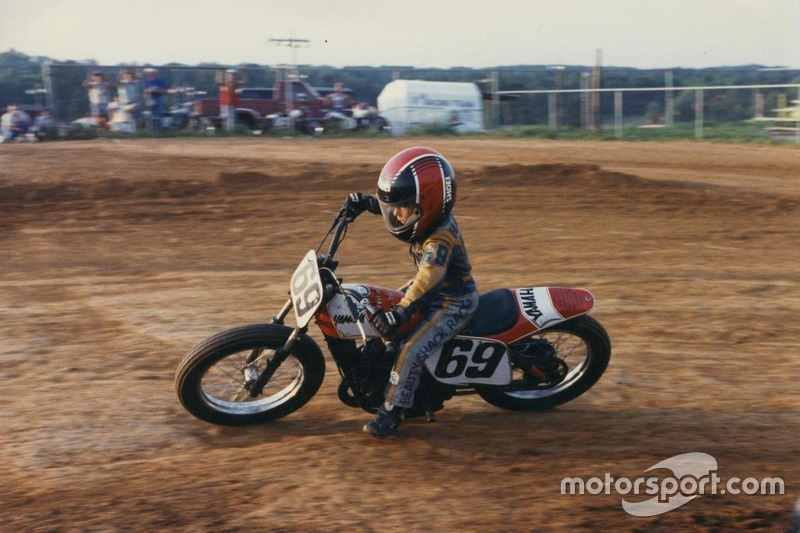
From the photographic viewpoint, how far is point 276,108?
88.3ft

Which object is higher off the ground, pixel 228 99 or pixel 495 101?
pixel 228 99

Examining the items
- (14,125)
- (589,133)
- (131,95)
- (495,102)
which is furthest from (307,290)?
(495,102)

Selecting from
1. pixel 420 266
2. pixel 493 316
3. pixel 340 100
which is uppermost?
pixel 340 100

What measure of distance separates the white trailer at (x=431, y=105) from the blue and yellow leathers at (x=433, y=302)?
22.4m

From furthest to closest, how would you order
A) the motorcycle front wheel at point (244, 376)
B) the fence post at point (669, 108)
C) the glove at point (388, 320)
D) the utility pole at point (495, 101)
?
the utility pole at point (495, 101), the fence post at point (669, 108), the motorcycle front wheel at point (244, 376), the glove at point (388, 320)

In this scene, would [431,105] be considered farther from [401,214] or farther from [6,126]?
[401,214]

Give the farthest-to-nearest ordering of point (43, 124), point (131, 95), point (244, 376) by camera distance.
A: point (131, 95) → point (43, 124) → point (244, 376)

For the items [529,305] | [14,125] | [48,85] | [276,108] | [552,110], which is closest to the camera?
[529,305]

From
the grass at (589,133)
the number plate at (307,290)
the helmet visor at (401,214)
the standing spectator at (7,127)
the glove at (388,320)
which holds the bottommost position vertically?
the glove at (388,320)

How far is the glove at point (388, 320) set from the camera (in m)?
5.06

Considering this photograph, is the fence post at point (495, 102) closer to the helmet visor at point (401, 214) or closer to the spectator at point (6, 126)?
the spectator at point (6, 126)

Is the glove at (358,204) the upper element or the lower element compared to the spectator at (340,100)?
lower

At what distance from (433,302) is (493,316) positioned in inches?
18.1

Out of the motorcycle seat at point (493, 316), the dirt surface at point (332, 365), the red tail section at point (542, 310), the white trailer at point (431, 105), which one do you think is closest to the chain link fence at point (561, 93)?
the white trailer at point (431, 105)
